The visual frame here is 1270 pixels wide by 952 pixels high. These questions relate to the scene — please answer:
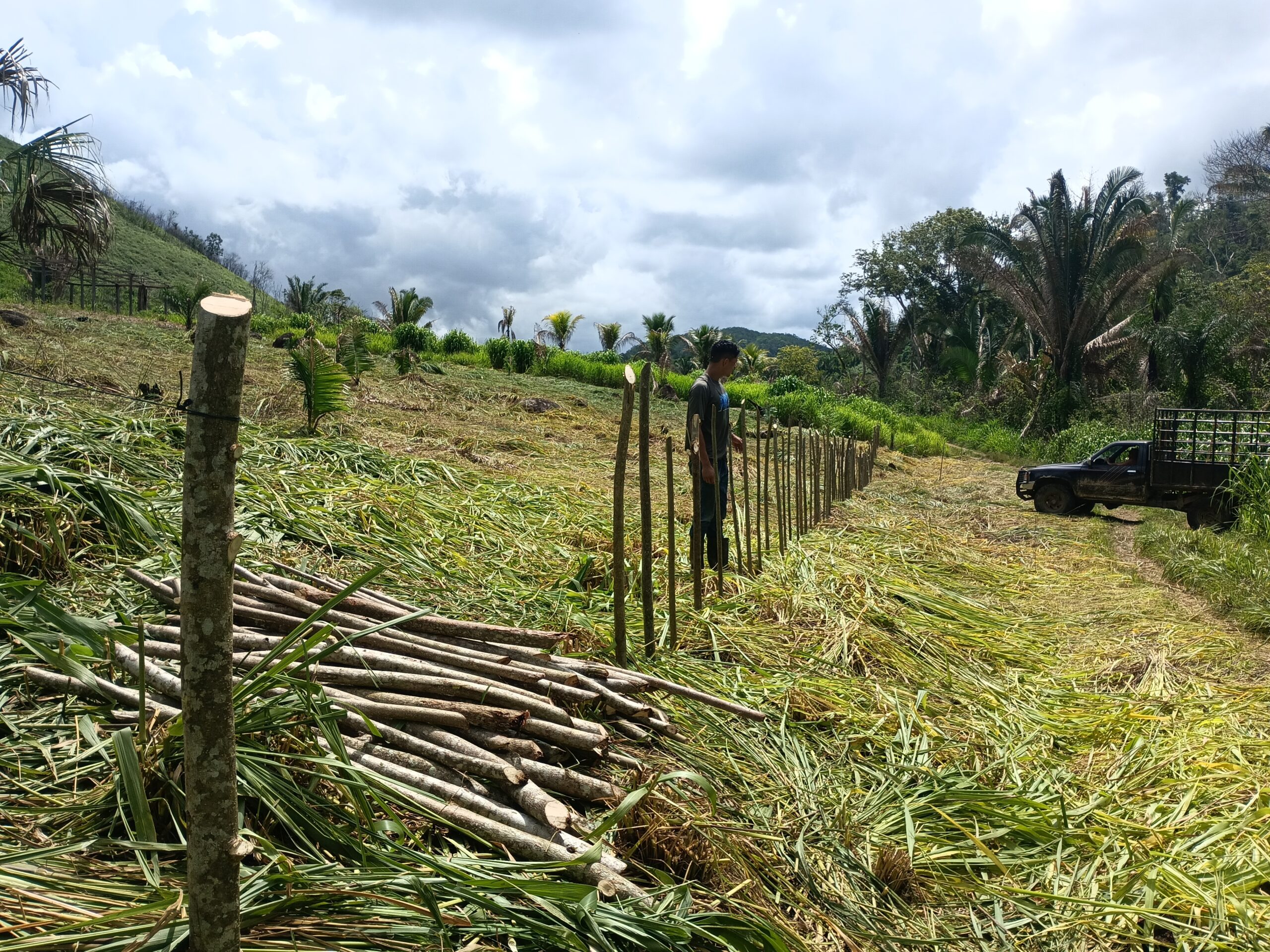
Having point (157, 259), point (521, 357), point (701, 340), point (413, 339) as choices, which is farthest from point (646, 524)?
point (157, 259)

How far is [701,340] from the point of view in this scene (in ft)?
99.3

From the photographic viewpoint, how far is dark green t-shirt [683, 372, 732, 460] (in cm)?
453

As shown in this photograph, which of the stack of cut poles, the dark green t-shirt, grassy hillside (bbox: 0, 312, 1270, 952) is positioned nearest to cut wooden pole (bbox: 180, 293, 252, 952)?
grassy hillside (bbox: 0, 312, 1270, 952)

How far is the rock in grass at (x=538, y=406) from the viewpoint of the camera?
13477mm

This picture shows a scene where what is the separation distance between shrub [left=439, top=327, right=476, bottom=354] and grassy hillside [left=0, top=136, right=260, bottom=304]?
57.7ft

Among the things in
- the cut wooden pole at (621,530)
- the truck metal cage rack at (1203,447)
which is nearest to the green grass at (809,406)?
the truck metal cage rack at (1203,447)

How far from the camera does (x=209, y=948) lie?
146 cm

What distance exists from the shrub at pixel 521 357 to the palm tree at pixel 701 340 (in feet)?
23.1

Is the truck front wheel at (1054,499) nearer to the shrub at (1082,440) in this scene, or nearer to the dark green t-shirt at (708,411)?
the shrub at (1082,440)

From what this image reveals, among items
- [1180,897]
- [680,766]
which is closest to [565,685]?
[680,766]

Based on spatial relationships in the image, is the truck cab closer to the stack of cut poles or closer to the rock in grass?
the rock in grass

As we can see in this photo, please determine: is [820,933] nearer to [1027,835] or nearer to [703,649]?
[1027,835]

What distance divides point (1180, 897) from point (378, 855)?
223cm

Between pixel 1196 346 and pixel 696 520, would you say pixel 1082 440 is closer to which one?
pixel 1196 346
